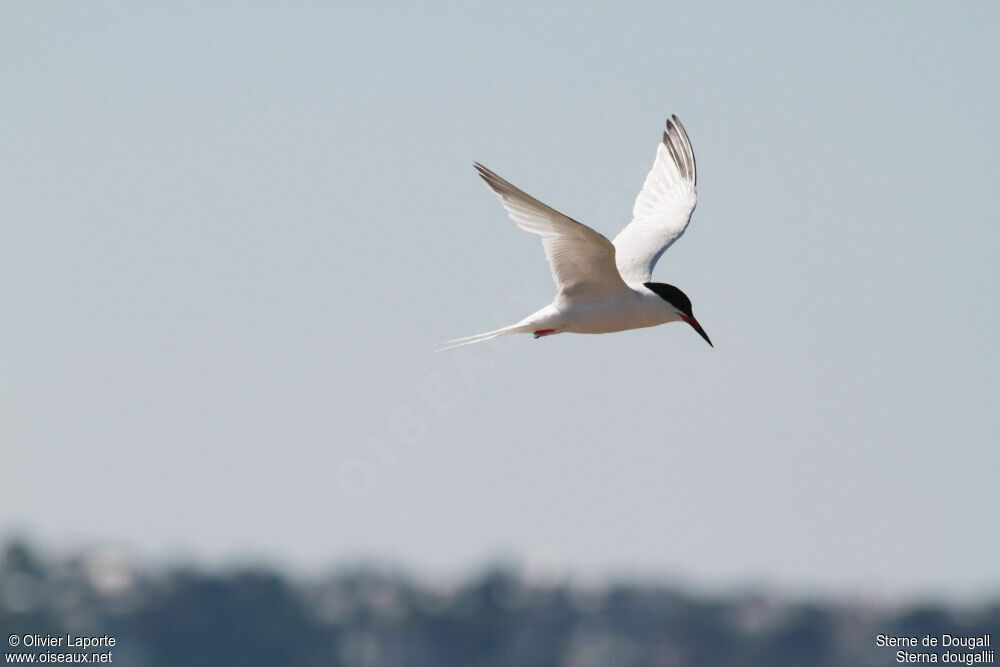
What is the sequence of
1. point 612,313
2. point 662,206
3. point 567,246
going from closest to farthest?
point 567,246 < point 612,313 < point 662,206

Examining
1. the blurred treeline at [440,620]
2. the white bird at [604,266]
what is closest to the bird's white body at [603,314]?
the white bird at [604,266]

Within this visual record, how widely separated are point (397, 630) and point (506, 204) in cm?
12454

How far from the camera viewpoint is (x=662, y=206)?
15.3 m

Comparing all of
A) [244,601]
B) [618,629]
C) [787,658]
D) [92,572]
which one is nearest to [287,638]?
[244,601]

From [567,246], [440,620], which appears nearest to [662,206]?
[567,246]

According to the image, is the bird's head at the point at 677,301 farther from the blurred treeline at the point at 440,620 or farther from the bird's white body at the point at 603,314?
the blurred treeline at the point at 440,620

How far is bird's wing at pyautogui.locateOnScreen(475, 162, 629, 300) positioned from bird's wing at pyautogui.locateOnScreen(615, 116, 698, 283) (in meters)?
1.33

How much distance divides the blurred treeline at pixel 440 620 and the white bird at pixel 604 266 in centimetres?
10541

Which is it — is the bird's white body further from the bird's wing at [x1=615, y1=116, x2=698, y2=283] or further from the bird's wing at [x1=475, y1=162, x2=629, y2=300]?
the bird's wing at [x1=615, y1=116, x2=698, y2=283]

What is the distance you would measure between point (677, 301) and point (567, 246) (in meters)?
1.37

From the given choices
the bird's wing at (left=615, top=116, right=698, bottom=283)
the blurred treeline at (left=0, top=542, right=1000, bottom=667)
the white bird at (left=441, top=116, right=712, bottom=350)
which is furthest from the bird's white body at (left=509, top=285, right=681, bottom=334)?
the blurred treeline at (left=0, top=542, right=1000, bottom=667)

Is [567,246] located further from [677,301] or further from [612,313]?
[677,301]

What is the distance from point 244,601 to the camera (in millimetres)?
128250

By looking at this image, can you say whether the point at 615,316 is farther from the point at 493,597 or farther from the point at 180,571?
the point at 493,597
